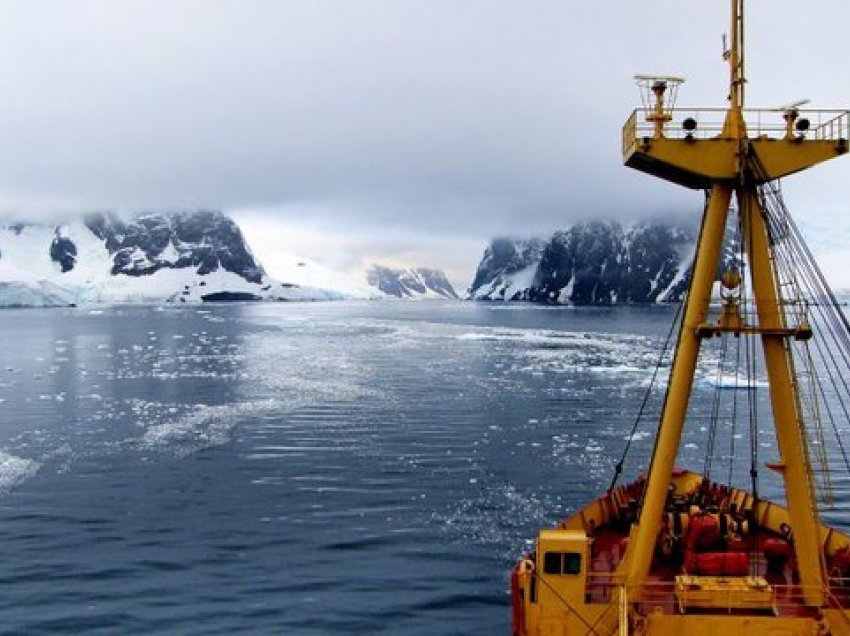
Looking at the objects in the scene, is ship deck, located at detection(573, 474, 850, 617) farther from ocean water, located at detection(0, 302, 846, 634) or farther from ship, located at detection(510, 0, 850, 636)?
ocean water, located at detection(0, 302, 846, 634)

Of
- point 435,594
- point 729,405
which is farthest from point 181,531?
point 729,405

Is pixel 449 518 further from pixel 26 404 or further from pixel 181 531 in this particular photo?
pixel 26 404

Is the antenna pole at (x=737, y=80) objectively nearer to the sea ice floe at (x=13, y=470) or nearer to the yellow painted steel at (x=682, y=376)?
the yellow painted steel at (x=682, y=376)

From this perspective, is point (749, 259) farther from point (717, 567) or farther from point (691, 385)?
point (717, 567)

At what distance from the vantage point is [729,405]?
60125 millimetres

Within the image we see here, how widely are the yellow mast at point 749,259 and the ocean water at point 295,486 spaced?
8.62 meters

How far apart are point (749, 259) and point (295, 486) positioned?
24934 mm

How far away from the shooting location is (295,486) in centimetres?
3556

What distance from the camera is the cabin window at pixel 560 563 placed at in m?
16.4

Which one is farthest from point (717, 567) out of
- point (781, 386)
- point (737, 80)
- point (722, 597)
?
point (737, 80)

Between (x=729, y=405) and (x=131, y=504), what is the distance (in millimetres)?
44721

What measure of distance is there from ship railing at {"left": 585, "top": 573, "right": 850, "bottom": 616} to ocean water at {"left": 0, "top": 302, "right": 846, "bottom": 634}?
20.0 feet

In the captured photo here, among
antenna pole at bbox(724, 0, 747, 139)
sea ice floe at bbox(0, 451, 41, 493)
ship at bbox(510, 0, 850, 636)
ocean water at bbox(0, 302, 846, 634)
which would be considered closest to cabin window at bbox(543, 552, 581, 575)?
ship at bbox(510, 0, 850, 636)

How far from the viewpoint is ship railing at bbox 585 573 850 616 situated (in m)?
16.1
